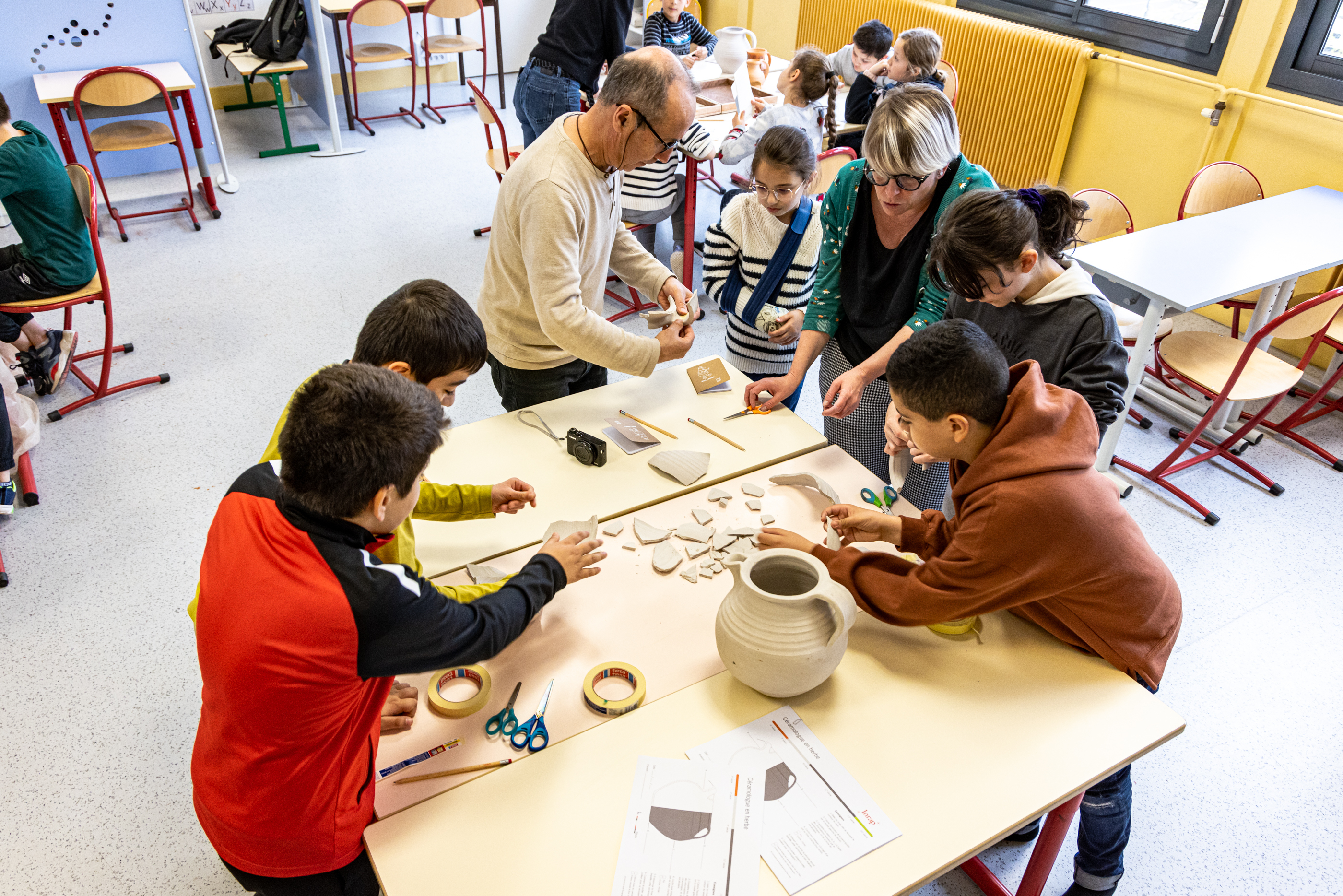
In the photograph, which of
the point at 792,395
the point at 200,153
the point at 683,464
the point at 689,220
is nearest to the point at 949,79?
the point at 689,220

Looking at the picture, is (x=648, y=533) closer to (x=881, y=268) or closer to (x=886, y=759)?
(x=886, y=759)

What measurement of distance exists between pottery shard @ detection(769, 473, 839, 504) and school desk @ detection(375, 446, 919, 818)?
0.02 metres

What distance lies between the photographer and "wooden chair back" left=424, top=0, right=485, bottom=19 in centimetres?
610

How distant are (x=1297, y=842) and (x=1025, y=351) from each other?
1386mm

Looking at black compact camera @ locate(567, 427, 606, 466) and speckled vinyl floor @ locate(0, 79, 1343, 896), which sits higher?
black compact camera @ locate(567, 427, 606, 466)

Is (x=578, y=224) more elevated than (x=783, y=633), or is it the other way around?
(x=578, y=224)

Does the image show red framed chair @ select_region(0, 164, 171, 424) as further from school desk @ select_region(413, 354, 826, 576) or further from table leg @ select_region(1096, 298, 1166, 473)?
table leg @ select_region(1096, 298, 1166, 473)

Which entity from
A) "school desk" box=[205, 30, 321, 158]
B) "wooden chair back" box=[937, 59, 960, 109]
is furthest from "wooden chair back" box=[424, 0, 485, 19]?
"wooden chair back" box=[937, 59, 960, 109]

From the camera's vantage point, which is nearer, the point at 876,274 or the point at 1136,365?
the point at 876,274

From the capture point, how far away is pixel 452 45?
6430 mm

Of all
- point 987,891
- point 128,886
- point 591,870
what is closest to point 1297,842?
point 987,891

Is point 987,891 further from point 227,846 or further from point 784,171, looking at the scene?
point 784,171

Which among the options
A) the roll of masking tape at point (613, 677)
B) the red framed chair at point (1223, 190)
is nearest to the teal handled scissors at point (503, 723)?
the roll of masking tape at point (613, 677)

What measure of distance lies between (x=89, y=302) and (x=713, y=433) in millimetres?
2869
